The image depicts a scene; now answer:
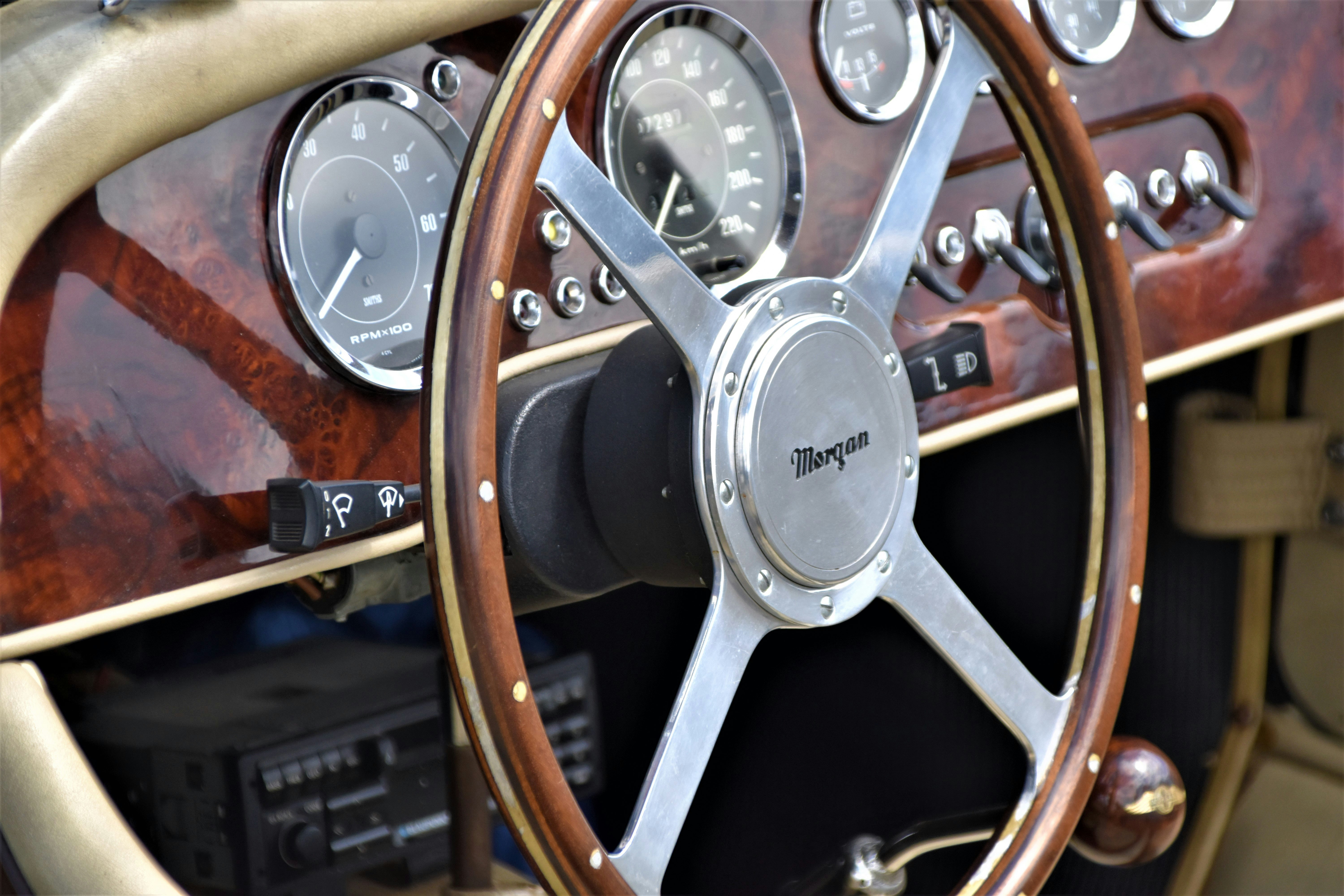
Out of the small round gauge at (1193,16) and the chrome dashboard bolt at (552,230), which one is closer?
the chrome dashboard bolt at (552,230)

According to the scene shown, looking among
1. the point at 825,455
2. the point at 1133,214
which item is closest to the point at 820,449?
the point at 825,455

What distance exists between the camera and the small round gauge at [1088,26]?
1.40m

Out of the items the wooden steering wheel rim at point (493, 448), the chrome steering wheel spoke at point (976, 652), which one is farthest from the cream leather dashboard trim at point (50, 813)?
the chrome steering wheel spoke at point (976, 652)

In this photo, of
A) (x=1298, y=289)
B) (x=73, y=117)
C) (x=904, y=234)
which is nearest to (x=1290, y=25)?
(x=1298, y=289)

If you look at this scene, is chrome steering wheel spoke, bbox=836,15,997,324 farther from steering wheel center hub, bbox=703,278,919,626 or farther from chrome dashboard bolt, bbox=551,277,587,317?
chrome dashboard bolt, bbox=551,277,587,317

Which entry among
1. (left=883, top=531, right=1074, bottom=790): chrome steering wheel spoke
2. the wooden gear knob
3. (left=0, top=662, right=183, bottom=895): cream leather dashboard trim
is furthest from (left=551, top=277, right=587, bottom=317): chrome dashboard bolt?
the wooden gear knob

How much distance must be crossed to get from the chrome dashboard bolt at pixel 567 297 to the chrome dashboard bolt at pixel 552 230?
0.03 metres

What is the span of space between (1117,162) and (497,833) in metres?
1.05

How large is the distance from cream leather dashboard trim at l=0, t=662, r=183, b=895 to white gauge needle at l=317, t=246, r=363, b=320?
318 mm

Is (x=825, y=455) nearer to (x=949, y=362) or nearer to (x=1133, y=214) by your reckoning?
(x=949, y=362)

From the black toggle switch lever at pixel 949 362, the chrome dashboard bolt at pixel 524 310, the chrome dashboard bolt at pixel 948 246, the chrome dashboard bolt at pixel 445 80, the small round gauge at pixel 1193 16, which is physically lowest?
the black toggle switch lever at pixel 949 362

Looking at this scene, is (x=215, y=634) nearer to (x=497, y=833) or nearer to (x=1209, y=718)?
(x=497, y=833)

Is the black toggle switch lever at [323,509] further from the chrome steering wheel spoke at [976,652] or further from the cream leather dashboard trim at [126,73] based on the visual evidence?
the chrome steering wheel spoke at [976,652]

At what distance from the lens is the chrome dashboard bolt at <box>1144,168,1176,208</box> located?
150 centimetres
